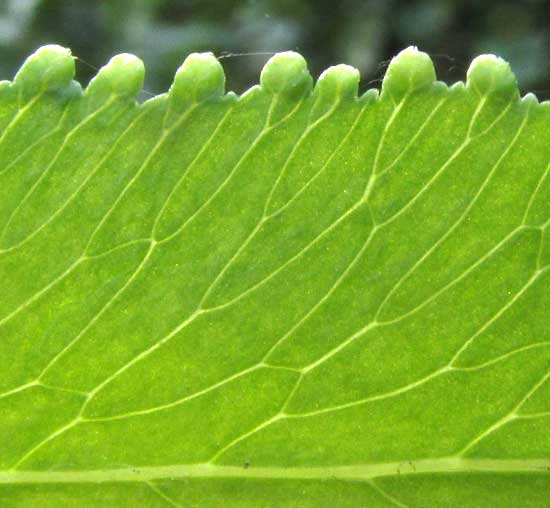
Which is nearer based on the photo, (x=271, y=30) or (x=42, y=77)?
(x=42, y=77)

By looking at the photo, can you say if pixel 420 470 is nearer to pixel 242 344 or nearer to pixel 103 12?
pixel 242 344

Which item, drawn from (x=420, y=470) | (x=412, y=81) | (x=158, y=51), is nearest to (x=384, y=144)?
(x=412, y=81)

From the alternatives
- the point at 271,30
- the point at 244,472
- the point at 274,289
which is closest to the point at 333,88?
the point at 274,289

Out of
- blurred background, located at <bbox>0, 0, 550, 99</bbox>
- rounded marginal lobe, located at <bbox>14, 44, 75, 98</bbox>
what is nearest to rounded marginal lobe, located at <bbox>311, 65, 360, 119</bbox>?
rounded marginal lobe, located at <bbox>14, 44, 75, 98</bbox>

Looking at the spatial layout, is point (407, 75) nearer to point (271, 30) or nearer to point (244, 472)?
point (244, 472)

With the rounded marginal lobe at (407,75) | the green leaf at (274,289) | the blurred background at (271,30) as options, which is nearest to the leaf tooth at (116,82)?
the green leaf at (274,289)

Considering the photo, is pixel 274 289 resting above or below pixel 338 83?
below

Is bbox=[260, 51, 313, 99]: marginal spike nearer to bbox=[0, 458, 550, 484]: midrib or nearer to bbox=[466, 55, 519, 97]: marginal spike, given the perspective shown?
bbox=[466, 55, 519, 97]: marginal spike
